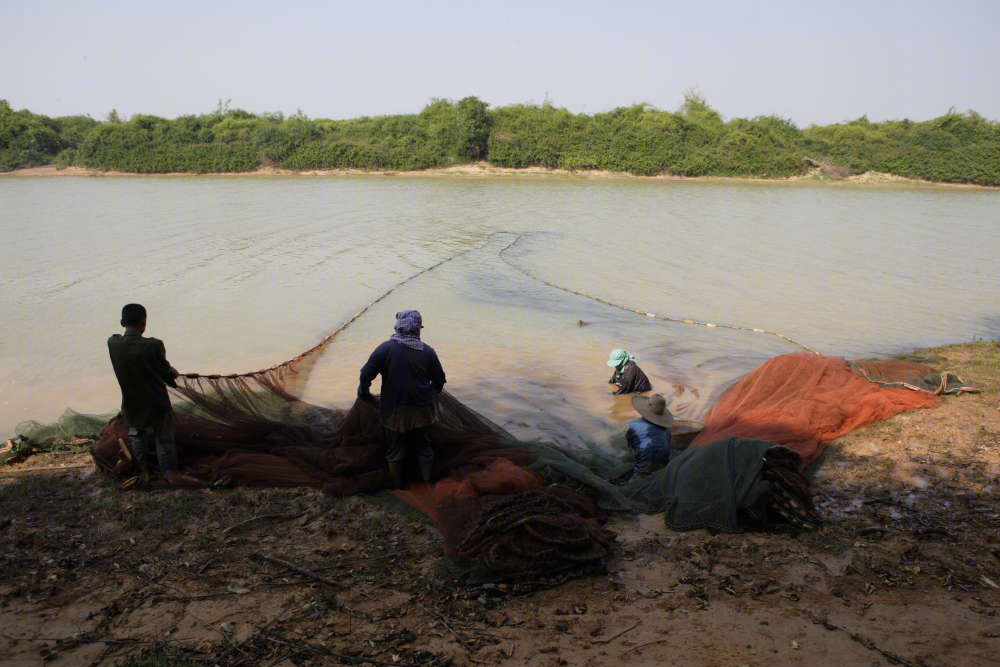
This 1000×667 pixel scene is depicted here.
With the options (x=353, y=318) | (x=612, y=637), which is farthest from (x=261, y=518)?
(x=353, y=318)

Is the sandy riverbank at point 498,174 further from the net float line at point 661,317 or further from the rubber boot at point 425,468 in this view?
the rubber boot at point 425,468

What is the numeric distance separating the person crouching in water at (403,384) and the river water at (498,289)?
2.35 metres

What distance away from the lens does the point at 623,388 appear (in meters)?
8.55

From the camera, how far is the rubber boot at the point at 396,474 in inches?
203

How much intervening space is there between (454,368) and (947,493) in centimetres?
588

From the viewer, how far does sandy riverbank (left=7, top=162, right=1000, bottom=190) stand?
46125 millimetres

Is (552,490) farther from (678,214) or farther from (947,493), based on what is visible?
(678,214)

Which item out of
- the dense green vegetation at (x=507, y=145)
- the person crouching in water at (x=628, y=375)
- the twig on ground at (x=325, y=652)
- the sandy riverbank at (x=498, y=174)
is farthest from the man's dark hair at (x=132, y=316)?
the dense green vegetation at (x=507, y=145)

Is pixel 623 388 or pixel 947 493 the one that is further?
pixel 623 388

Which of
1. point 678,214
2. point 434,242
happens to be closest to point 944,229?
point 678,214

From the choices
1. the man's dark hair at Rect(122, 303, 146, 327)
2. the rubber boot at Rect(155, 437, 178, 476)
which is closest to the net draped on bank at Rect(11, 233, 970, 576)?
the rubber boot at Rect(155, 437, 178, 476)

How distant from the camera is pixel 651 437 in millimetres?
5770

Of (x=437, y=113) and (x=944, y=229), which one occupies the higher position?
(x=437, y=113)

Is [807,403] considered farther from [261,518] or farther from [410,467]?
[261,518]
